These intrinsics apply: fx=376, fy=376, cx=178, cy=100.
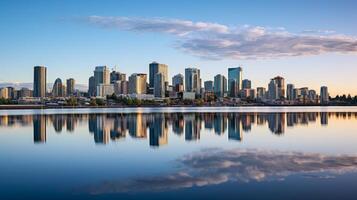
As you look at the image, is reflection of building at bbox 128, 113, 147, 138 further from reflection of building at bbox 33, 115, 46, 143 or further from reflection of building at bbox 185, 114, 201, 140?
reflection of building at bbox 33, 115, 46, 143

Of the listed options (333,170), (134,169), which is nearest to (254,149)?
(333,170)

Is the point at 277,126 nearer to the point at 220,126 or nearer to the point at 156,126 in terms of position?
the point at 220,126

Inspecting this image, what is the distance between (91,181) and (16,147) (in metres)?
13.3

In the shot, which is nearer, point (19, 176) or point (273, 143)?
point (19, 176)

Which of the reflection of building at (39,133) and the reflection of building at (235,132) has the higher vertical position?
the reflection of building at (235,132)

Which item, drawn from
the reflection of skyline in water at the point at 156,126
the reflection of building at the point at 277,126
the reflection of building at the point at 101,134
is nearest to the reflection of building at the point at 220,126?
the reflection of skyline in water at the point at 156,126

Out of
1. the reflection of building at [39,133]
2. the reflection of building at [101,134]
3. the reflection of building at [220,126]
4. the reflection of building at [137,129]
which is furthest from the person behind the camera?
the reflection of building at [220,126]

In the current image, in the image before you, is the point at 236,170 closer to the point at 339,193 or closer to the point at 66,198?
the point at 339,193

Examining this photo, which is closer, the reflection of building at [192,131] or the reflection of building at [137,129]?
the reflection of building at [192,131]

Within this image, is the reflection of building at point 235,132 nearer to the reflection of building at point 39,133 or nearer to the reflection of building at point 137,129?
the reflection of building at point 137,129

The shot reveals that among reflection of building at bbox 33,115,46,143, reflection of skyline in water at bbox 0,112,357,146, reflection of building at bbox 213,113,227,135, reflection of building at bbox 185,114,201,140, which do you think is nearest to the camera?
reflection of building at bbox 33,115,46,143

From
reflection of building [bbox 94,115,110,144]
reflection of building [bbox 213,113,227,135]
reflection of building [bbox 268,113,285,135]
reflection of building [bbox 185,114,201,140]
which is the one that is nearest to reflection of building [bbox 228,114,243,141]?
reflection of building [bbox 213,113,227,135]

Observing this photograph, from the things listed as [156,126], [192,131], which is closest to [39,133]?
[156,126]

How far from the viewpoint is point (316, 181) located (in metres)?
13.6
